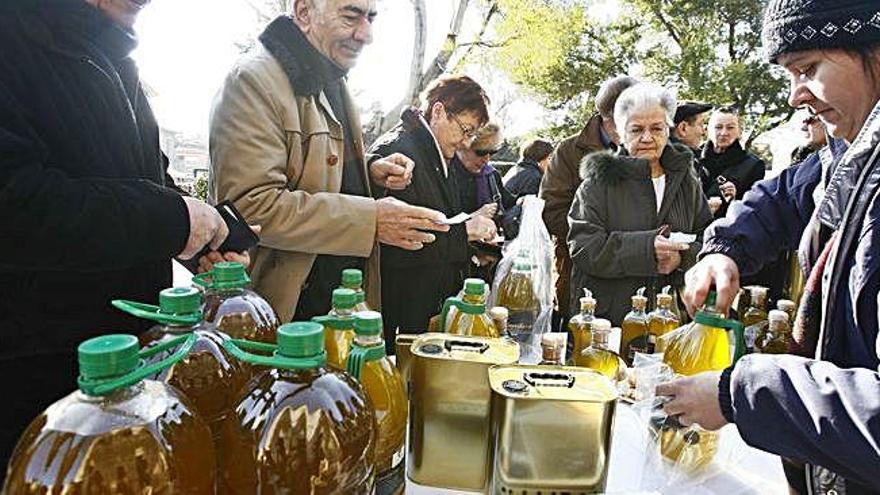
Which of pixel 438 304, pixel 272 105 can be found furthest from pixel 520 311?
pixel 272 105

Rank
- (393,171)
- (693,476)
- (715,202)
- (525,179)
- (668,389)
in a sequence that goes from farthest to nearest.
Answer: (525,179), (715,202), (393,171), (693,476), (668,389)

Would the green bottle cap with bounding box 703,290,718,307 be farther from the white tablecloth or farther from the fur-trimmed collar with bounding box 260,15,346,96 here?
the fur-trimmed collar with bounding box 260,15,346,96

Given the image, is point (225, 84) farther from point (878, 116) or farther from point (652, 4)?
point (652, 4)

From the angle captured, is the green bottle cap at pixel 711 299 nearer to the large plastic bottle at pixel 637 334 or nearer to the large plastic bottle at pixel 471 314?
the large plastic bottle at pixel 637 334

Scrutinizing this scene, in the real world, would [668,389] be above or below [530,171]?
below

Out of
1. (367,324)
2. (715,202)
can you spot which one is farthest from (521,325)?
(715,202)

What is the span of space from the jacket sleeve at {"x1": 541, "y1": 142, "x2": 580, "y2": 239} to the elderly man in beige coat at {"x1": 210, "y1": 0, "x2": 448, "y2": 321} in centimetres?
154

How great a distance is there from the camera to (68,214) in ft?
3.28

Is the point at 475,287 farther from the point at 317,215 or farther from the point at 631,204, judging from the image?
the point at 631,204

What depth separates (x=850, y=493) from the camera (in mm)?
918

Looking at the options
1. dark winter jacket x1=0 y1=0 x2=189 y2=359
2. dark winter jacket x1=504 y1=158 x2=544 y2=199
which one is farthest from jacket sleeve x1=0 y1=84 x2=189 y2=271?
dark winter jacket x1=504 y1=158 x2=544 y2=199

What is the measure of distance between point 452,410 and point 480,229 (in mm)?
1421

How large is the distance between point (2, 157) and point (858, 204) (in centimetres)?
135

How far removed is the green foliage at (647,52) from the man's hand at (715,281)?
1106cm
